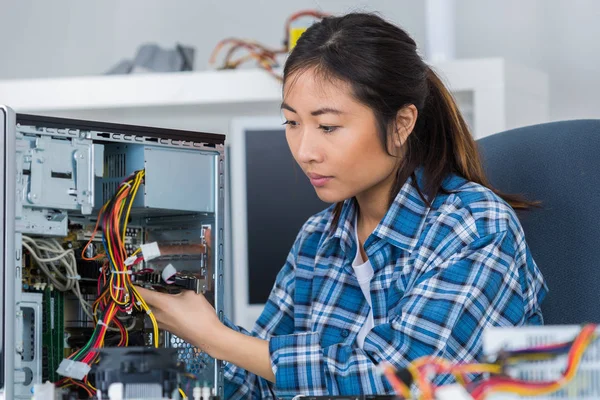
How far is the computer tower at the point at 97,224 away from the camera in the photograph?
3.84 ft

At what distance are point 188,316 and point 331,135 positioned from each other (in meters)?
0.32

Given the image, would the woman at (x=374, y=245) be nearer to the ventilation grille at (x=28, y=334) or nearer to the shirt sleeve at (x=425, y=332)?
the shirt sleeve at (x=425, y=332)

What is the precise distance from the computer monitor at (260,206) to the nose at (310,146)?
39.2 inches

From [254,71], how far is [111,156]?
1.15 m

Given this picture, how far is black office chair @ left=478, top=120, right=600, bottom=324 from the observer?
1390 mm

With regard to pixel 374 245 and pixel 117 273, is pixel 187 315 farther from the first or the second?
pixel 374 245

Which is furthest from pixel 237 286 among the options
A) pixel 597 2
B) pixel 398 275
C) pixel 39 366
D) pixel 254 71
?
pixel 597 2

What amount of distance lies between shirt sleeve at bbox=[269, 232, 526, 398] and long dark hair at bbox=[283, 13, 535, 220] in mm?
185

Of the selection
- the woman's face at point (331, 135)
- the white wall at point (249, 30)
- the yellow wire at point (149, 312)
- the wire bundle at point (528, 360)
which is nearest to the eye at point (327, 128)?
the woman's face at point (331, 135)

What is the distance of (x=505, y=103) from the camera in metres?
2.24

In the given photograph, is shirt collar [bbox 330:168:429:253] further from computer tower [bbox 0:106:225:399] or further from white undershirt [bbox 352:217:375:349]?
computer tower [bbox 0:106:225:399]

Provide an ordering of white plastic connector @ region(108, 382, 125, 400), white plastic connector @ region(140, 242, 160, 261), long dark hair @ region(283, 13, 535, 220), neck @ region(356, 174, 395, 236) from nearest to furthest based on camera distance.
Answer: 1. white plastic connector @ region(108, 382, 125, 400)
2. white plastic connector @ region(140, 242, 160, 261)
3. long dark hair @ region(283, 13, 535, 220)
4. neck @ region(356, 174, 395, 236)

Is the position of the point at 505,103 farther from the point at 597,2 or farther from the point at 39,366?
the point at 39,366

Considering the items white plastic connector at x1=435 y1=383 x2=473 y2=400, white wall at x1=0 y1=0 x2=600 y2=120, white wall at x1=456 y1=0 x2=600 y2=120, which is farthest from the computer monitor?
white plastic connector at x1=435 y1=383 x2=473 y2=400
